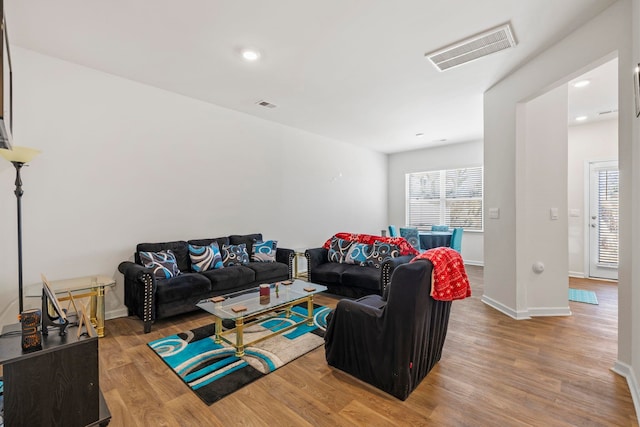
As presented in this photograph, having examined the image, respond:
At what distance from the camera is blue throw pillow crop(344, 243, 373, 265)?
4371 mm

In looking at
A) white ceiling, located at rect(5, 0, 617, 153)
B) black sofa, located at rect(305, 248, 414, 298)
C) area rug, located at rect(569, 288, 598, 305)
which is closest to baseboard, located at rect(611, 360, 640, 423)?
black sofa, located at rect(305, 248, 414, 298)

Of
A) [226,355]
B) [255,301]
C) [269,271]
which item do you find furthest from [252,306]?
[269,271]

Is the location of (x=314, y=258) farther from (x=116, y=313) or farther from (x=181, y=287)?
(x=116, y=313)

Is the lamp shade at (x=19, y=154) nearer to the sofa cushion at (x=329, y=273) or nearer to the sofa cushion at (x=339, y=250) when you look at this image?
the sofa cushion at (x=329, y=273)

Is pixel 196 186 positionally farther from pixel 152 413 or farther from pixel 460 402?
pixel 460 402

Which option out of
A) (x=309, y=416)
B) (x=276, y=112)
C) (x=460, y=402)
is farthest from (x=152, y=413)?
(x=276, y=112)

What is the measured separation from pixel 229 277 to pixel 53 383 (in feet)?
6.96

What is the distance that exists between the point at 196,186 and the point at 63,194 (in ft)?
4.79

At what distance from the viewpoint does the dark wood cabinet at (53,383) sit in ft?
4.69

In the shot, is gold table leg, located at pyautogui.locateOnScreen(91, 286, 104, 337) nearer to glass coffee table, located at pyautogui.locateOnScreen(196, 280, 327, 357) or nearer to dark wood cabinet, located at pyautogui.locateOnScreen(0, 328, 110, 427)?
glass coffee table, located at pyautogui.locateOnScreen(196, 280, 327, 357)

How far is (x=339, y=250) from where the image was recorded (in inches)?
185

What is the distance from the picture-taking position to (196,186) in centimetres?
417

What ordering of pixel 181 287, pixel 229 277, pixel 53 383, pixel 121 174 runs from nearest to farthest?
pixel 53 383
pixel 181 287
pixel 121 174
pixel 229 277

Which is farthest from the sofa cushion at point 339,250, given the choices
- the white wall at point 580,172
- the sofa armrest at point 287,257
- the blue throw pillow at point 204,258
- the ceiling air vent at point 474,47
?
the white wall at point 580,172
